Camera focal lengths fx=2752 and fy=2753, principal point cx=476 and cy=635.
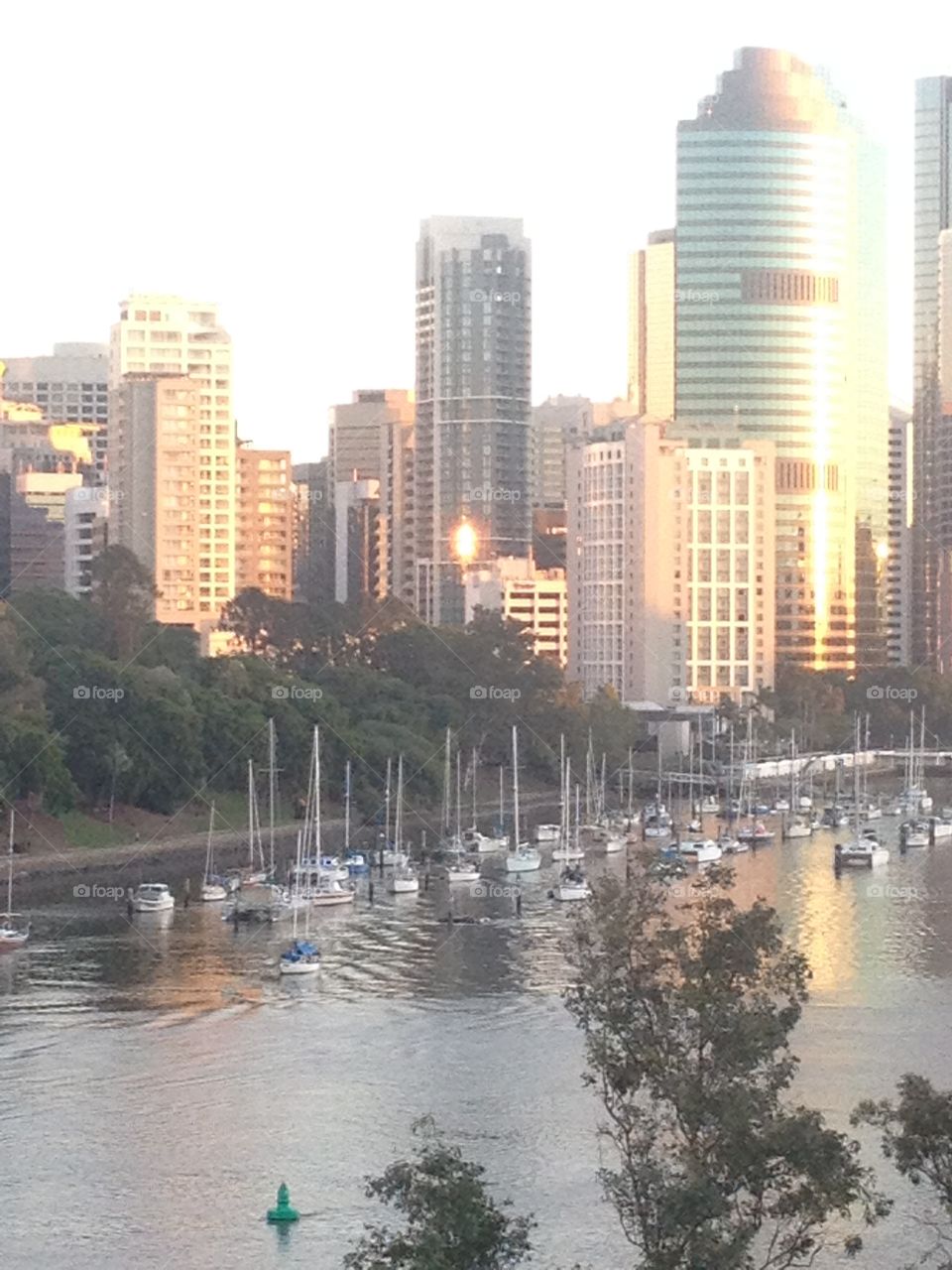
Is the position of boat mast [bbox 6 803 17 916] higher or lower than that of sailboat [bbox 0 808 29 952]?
higher

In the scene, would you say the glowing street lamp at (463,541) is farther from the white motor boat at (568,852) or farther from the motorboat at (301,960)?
the motorboat at (301,960)

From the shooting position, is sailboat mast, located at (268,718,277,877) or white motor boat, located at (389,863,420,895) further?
sailboat mast, located at (268,718,277,877)

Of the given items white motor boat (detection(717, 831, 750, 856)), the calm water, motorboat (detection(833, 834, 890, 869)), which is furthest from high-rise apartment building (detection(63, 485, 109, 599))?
the calm water

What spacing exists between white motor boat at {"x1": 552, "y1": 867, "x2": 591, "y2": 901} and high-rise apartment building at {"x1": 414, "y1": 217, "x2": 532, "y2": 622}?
79.2 meters

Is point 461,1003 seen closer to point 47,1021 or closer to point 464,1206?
point 47,1021

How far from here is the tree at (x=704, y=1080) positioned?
22.0m

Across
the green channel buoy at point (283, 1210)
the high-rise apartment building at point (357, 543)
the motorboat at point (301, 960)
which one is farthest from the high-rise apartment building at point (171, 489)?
the green channel buoy at point (283, 1210)

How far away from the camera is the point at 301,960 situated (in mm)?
48906

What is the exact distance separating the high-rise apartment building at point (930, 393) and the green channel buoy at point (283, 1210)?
13760cm

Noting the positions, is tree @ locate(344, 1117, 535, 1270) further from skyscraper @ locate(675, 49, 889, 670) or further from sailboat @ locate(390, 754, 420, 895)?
skyscraper @ locate(675, 49, 889, 670)

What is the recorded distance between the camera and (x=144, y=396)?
12038cm

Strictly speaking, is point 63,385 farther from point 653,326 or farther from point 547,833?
point 547,833

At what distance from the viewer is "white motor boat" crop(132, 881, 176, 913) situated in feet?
188

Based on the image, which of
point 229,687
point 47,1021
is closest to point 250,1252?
point 47,1021
